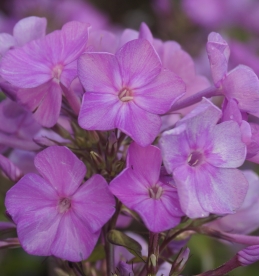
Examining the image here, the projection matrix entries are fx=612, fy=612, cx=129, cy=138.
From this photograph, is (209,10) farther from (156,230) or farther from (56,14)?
(156,230)

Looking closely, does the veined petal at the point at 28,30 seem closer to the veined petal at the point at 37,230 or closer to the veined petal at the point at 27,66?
the veined petal at the point at 27,66

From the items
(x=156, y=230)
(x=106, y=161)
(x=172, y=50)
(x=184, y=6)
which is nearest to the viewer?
(x=156, y=230)

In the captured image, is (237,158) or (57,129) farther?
(57,129)

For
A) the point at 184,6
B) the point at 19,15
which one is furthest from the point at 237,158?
the point at 19,15

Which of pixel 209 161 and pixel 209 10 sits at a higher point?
pixel 209 161

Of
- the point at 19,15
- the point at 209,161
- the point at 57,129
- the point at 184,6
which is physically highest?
the point at 209,161

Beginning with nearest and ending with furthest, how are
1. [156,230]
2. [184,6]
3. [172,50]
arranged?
[156,230]
[172,50]
[184,6]

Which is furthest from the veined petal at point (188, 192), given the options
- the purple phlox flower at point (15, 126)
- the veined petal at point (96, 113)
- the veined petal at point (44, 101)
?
the purple phlox flower at point (15, 126)

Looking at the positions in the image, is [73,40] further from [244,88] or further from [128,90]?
[244,88]
